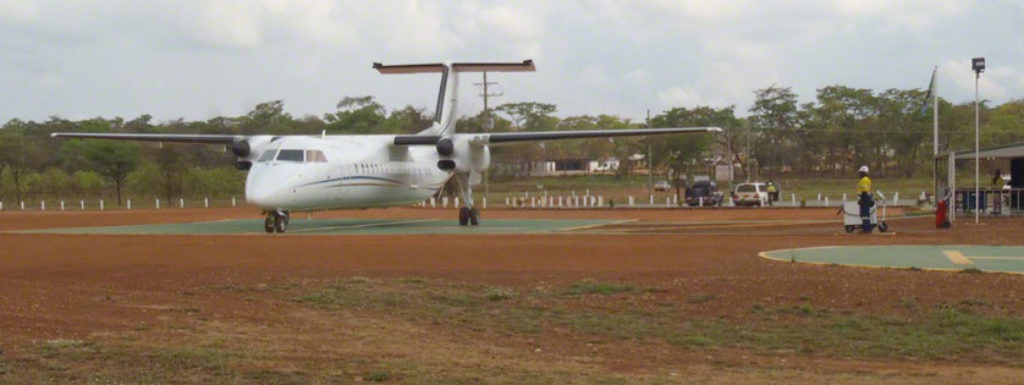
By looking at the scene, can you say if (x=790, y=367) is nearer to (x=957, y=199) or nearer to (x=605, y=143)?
(x=957, y=199)

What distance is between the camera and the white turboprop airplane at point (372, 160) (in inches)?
1232

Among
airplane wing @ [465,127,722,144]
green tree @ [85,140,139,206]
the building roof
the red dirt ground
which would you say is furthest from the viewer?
green tree @ [85,140,139,206]

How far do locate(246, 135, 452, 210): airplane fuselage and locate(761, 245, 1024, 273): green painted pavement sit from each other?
1473cm

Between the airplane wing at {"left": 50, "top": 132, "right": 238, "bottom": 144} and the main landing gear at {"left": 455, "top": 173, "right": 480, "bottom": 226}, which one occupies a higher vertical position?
the airplane wing at {"left": 50, "top": 132, "right": 238, "bottom": 144}

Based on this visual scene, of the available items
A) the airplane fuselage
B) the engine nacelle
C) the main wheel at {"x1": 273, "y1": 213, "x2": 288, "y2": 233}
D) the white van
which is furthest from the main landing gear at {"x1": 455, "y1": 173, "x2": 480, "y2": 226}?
the white van

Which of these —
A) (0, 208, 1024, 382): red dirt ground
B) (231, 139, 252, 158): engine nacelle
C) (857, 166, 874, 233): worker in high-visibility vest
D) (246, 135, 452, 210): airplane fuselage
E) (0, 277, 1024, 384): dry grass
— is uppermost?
(231, 139, 252, 158): engine nacelle

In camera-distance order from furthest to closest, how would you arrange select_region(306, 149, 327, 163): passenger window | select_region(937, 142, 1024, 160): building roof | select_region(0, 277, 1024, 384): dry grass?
select_region(937, 142, 1024, 160): building roof, select_region(306, 149, 327, 163): passenger window, select_region(0, 277, 1024, 384): dry grass

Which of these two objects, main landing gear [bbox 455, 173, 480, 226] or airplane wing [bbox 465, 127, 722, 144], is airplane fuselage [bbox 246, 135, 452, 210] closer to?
main landing gear [bbox 455, 173, 480, 226]

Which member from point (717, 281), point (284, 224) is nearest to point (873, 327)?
point (717, 281)

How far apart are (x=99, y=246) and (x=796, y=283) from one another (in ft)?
52.6

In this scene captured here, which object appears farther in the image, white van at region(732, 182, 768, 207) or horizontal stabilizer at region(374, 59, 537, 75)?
white van at region(732, 182, 768, 207)

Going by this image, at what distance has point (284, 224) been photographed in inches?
1255

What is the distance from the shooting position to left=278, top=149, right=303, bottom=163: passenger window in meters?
31.7

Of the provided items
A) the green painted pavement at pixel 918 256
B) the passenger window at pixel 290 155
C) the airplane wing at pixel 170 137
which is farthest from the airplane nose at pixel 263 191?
the green painted pavement at pixel 918 256
